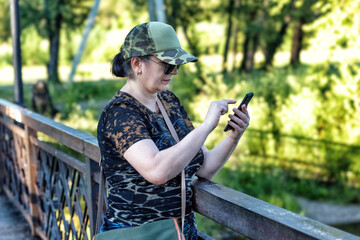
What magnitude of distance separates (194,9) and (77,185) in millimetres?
19756

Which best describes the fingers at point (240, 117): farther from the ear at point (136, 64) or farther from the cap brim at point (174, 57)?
the ear at point (136, 64)

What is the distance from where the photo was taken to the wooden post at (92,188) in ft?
9.20

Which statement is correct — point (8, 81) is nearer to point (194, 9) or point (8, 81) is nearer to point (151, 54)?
point (194, 9)

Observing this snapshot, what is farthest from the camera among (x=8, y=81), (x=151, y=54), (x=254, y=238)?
(x=8, y=81)

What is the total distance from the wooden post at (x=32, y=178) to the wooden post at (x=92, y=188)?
4.11 feet

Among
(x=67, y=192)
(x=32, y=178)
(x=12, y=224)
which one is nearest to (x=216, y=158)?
(x=67, y=192)

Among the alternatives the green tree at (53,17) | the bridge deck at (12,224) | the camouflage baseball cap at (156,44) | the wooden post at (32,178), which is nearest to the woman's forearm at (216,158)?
the camouflage baseball cap at (156,44)

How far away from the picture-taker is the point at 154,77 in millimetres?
1933

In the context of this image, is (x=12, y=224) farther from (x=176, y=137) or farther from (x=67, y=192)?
(x=176, y=137)

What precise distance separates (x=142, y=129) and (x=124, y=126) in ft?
0.22

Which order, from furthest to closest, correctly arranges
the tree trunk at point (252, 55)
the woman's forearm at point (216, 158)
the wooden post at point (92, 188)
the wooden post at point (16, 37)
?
the tree trunk at point (252, 55)
the wooden post at point (16, 37)
the wooden post at point (92, 188)
the woman's forearm at point (216, 158)

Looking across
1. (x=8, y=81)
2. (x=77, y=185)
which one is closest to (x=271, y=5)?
(x=77, y=185)

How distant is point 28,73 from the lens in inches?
1127

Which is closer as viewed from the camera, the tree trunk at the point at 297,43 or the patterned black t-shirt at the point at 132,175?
the patterned black t-shirt at the point at 132,175
